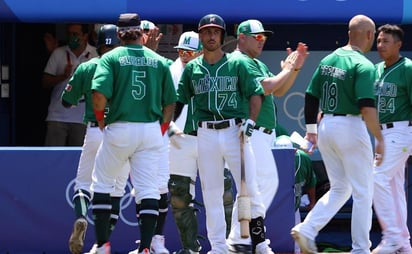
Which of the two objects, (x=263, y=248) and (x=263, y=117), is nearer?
(x=263, y=248)

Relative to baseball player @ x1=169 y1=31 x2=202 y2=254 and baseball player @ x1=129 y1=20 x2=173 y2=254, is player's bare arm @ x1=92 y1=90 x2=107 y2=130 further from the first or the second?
baseball player @ x1=169 y1=31 x2=202 y2=254

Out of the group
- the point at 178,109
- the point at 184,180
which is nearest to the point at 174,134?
the point at 178,109

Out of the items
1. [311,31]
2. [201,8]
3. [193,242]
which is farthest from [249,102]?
[311,31]

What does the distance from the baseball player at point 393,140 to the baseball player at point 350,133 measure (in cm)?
65

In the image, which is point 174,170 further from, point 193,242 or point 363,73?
point 363,73

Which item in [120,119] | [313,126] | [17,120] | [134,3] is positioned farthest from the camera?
[17,120]

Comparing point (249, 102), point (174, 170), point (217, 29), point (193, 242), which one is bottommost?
point (193, 242)

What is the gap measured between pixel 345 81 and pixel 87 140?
2.15 metres

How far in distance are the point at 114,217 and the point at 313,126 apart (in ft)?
5.80

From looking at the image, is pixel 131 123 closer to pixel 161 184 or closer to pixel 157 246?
pixel 161 184

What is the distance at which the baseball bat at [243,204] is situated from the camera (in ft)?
26.8

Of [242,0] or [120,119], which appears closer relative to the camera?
[120,119]

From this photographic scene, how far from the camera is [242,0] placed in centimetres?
1088

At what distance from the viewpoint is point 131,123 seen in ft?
26.3
